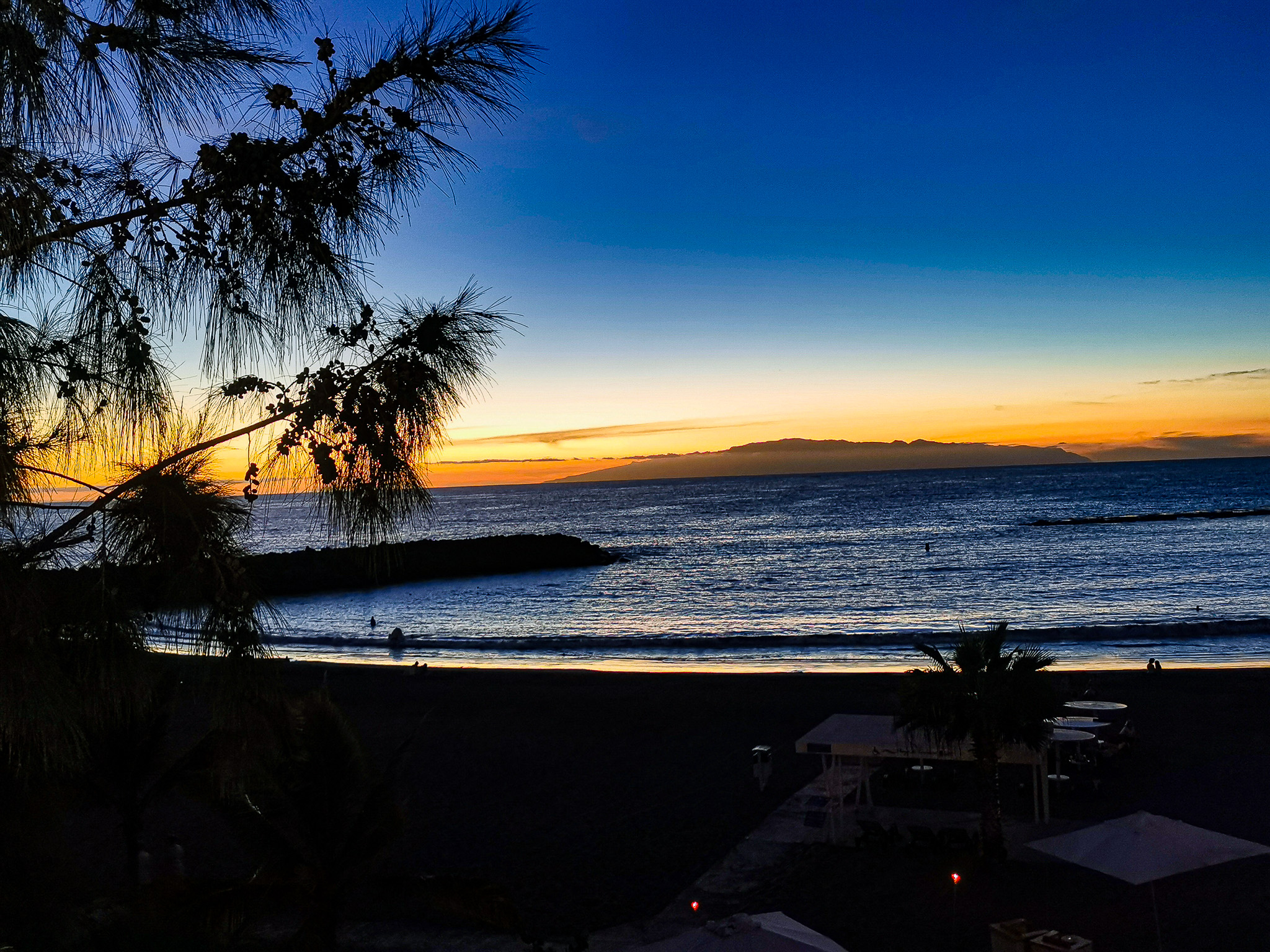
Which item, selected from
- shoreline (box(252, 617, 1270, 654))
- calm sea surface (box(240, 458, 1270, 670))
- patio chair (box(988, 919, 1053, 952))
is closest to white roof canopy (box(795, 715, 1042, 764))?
patio chair (box(988, 919, 1053, 952))

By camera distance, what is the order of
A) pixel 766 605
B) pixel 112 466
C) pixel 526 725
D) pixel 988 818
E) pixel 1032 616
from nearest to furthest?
pixel 112 466 → pixel 988 818 → pixel 526 725 → pixel 1032 616 → pixel 766 605

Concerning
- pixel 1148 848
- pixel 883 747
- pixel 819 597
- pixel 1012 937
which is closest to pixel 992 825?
pixel 883 747

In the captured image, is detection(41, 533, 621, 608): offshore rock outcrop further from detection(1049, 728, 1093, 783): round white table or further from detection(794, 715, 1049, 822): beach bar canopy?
detection(1049, 728, 1093, 783): round white table

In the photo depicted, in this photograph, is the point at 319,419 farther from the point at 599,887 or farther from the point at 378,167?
the point at 599,887

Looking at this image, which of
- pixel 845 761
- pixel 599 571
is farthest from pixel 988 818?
pixel 599 571

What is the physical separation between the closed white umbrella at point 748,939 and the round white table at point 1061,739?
8.19 meters

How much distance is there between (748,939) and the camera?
732 centimetres

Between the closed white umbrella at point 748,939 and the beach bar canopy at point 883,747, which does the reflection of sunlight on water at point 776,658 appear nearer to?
the beach bar canopy at point 883,747

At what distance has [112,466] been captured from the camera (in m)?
3.62

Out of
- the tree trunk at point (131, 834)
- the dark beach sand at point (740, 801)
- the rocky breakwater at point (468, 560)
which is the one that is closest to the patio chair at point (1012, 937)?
the dark beach sand at point (740, 801)

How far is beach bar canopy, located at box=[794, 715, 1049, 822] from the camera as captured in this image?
12031 millimetres

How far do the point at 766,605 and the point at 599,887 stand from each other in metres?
34.0

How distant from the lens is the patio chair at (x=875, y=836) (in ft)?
41.8

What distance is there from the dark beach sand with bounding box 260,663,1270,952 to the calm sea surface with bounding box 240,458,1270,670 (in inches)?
181
